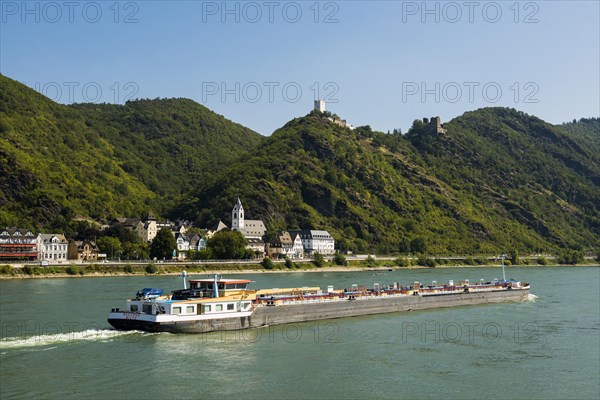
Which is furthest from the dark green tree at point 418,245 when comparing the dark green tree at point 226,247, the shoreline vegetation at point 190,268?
the dark green tree at point 226,247

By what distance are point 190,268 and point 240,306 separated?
6940 cm

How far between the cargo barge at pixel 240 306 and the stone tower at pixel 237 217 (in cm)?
10774

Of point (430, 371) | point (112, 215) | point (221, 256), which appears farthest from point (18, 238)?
A: point (430, 371)

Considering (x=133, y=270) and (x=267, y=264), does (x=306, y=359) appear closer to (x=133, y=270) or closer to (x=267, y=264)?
(x=133, y=270)

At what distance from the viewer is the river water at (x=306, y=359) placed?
109 ft

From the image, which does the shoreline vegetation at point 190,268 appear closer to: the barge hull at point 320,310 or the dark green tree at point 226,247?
the dark green tree at point 226,247

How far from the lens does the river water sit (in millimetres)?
33312

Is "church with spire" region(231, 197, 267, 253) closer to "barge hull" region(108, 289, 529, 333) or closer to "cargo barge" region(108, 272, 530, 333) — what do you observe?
"barge hull" region(108, 289, 529, 333)

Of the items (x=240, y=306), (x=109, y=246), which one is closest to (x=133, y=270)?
(x=109, y=246)

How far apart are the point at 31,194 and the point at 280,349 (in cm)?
14162

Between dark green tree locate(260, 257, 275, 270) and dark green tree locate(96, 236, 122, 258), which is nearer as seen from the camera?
dark green tree locate(96, 236, 122, 258)

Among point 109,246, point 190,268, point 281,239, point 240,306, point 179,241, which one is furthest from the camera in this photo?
point 281,239

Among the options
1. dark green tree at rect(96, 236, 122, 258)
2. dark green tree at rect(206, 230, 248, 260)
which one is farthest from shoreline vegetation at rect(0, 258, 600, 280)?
dark green tree at rect(96, 236, 122, 258)

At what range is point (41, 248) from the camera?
124 meters
